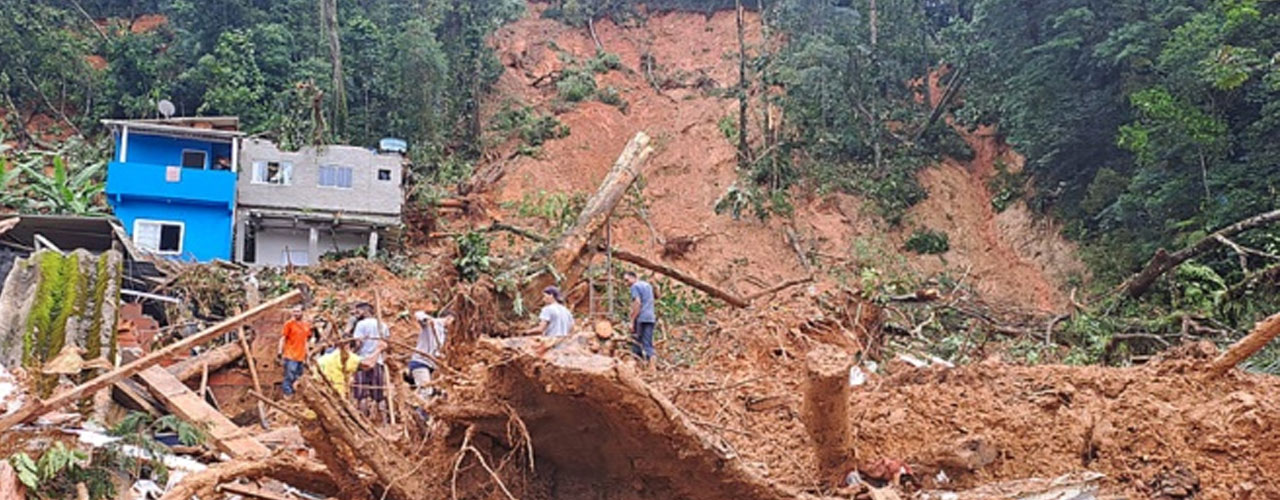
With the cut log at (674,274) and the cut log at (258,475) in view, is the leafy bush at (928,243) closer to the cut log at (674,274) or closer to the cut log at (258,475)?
the cut log at (674,274)

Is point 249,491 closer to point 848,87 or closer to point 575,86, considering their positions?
point 848,87

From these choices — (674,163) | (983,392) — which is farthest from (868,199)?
(983,392)

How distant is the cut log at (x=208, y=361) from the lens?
1058cm

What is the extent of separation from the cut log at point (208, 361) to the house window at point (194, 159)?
47.5 ft

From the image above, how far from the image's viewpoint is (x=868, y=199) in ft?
98.3

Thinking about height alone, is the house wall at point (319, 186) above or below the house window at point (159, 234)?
above

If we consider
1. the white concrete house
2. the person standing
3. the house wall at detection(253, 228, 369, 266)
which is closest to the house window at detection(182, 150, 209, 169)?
the white concrete house

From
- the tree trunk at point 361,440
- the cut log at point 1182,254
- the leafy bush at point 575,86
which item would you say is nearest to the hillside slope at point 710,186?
the leafy bush at point 575,86

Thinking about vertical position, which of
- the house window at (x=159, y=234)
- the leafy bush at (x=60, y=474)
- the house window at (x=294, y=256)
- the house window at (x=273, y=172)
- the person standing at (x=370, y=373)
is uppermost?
the person standing at (x=370, y=373)

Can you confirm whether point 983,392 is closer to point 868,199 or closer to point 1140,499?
point 1140,499

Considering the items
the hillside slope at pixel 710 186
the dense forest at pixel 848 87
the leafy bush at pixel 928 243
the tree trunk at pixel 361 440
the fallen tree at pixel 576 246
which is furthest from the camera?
A: the leafy bush at pixel 928 243

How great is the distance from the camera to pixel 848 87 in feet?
101

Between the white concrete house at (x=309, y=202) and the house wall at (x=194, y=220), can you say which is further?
the white concrete house at (x=309, y=202)

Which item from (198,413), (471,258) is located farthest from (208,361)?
(471,258)
